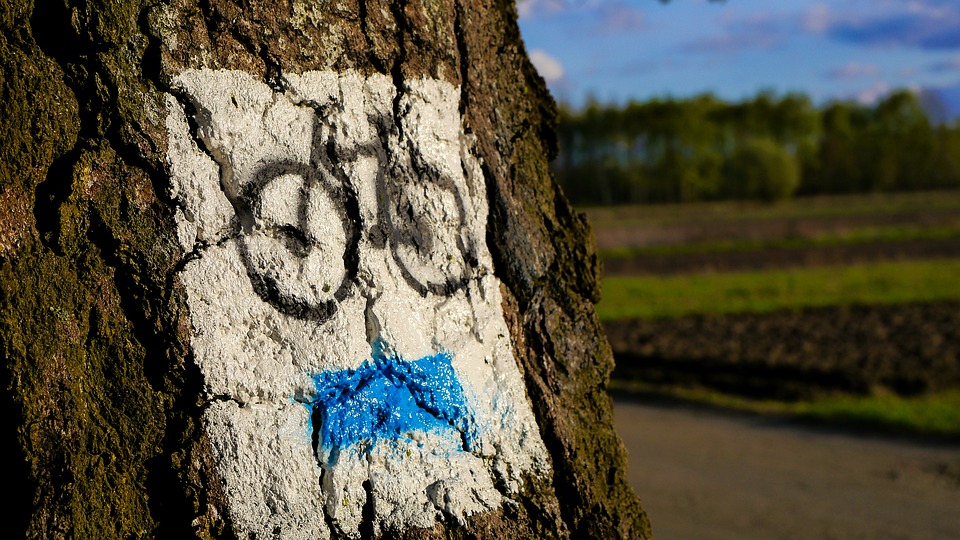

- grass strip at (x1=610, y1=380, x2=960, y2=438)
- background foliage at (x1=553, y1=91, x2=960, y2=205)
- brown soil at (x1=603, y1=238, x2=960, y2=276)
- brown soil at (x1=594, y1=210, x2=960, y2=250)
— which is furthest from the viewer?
background foliage at (x1=553, y1=91, x2=960, y2=205)

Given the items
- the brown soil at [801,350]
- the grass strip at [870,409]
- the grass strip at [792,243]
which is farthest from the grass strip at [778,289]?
the grass strip at [792,243]

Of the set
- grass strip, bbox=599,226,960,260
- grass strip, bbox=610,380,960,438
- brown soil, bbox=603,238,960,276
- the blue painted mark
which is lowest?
grass strip, bbox=610,380,960,438

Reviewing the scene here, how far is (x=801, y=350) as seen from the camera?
10102 mm

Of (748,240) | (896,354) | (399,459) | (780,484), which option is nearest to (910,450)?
(780,484)

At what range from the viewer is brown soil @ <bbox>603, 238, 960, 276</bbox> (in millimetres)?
21469

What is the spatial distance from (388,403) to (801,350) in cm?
965

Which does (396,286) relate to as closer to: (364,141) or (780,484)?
(364,141)

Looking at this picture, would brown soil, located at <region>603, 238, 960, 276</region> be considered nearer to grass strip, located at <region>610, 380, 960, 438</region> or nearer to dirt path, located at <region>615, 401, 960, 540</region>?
grass strip, located at <region>610, 380, 960, 438</region>

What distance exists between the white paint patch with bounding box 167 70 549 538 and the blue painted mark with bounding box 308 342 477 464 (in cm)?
1

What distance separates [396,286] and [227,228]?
263 mm

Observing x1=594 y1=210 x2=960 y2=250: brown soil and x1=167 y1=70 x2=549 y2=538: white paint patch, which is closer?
x1=167 y1=70 x2=549 y2=538: white paint patch

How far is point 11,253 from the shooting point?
1.25 meters

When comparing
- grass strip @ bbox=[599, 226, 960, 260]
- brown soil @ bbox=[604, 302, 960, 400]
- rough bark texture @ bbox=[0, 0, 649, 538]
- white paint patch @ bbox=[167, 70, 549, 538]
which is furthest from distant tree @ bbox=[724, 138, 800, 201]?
rough bark texture @ bbox=[0, 0, 649, 538]

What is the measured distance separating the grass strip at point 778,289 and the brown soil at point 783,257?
4.17ft
